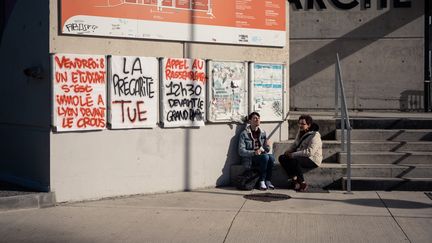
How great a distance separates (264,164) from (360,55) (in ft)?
15.8

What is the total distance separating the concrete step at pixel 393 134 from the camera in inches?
368

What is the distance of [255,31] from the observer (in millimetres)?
9055

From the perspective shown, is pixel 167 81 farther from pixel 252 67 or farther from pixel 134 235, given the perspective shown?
pixel 134 235

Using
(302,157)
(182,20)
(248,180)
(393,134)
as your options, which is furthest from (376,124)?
(182,20)

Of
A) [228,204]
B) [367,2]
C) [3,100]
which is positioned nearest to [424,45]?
[367,2]

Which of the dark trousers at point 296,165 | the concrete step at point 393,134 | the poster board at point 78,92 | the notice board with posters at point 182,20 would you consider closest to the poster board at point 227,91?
the notice board with posters at point 182,20

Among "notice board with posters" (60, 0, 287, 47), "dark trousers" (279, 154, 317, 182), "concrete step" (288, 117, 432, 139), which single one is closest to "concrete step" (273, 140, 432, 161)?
"concrete step" (288, 117, 432, 139)

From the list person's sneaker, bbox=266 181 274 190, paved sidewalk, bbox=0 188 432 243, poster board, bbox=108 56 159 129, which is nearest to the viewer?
paved sidewalk, bbox=0 188 432 243

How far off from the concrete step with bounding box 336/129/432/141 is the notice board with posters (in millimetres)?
1994

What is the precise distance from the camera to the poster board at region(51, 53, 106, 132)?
7.46 metres

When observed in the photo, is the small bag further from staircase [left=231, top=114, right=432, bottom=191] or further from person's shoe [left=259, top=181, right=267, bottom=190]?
staircase [left=231, top=114, right=432, bottom=191]

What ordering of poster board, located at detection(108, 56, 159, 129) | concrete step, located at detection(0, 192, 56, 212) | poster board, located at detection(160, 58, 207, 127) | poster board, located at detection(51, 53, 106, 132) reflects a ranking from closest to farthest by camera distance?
concrete step, located at detection(0, 192, 56, 212) → poster board, located at detection(51, 53, 106, 132) → poster board, located at detection(108, 56, 159, 129) → poster board, located at detection(160, 58, 207, 127)

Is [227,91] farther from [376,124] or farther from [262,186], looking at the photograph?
[376,124]

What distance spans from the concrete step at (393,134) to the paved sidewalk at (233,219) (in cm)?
139
